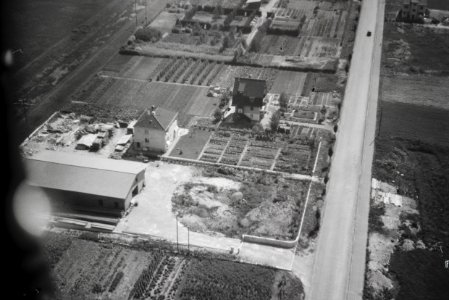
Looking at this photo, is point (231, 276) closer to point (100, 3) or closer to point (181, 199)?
point (181, 199)

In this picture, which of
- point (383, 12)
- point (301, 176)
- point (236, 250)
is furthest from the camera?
point (383, 12)

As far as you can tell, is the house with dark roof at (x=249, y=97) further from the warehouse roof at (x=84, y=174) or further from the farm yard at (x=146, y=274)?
the farm yard at (x=146, y=274)

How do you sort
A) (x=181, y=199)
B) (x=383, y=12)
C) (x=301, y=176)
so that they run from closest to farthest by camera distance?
(x=181, y=199) < (x=301, y=176) < (x=383, y=12)

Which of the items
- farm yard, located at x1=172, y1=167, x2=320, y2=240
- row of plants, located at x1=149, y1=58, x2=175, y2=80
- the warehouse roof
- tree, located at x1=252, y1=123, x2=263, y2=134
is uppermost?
the warehouse roof

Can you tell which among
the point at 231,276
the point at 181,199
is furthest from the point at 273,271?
the point at 181,199

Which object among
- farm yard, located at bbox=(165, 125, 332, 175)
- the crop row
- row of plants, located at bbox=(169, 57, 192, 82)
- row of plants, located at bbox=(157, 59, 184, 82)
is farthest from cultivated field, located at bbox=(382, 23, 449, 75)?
the crop row

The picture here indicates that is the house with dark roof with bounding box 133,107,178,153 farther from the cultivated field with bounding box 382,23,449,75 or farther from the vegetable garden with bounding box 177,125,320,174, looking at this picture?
the cultivated field with bounding box 382,23,449,75

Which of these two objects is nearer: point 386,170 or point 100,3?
point 386,170
